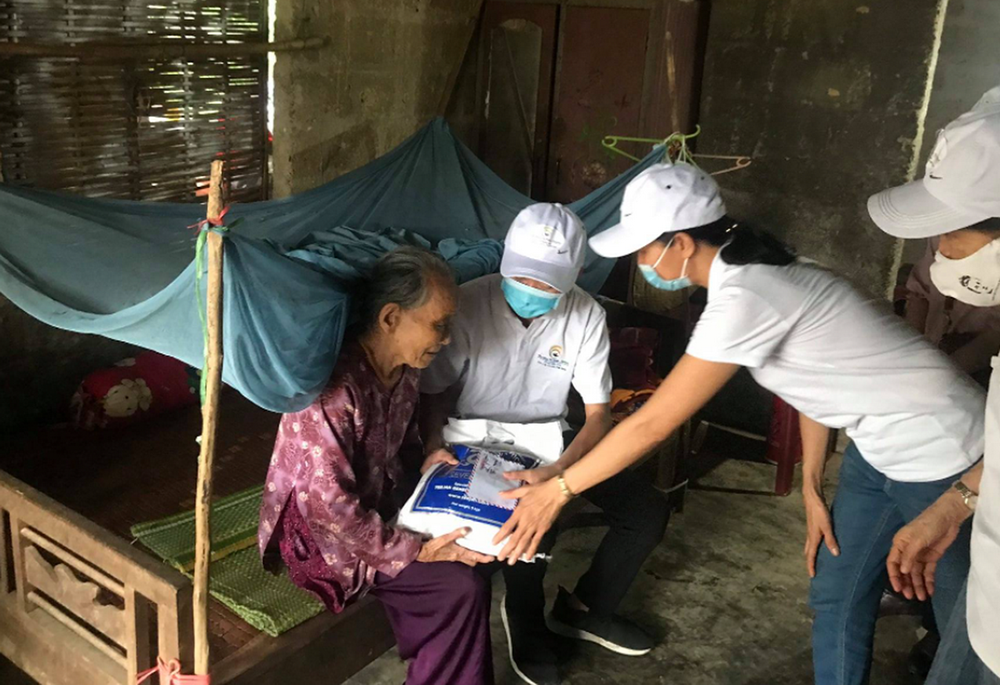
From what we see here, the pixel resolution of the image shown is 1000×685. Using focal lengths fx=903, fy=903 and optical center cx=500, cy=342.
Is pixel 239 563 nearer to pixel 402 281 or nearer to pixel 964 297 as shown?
pixel 402 281

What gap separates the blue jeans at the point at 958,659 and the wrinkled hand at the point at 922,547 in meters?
0.34

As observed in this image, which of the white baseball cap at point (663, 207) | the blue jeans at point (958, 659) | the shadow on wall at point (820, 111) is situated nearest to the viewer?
the blue jeans at point (958, 659)

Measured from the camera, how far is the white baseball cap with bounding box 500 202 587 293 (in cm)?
202

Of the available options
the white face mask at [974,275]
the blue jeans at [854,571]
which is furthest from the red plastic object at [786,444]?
the white face mask at [974,275]

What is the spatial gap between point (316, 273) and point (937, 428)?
3.87 feet

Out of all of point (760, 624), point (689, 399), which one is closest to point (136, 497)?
point (689, 399)

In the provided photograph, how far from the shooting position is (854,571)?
5.93 ft

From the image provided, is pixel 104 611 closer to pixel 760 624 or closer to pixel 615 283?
pixel 760 624

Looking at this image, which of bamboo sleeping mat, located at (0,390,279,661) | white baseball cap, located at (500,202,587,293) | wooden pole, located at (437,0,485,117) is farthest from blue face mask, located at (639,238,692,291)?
wooden pole, located at (437,0,485,117)

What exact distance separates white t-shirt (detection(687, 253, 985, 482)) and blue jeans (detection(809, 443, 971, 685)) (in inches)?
5.0

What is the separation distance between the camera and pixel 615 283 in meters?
4.12

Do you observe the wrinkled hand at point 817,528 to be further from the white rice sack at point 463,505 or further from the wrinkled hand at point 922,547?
the white rice sack at point 463,505

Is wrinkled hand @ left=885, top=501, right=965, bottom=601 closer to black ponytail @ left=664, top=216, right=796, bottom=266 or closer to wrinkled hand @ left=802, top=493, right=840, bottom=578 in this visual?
wrinkled hand @ left=802, top=493, right=840, bottom=578

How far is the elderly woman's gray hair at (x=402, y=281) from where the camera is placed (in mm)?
1774
